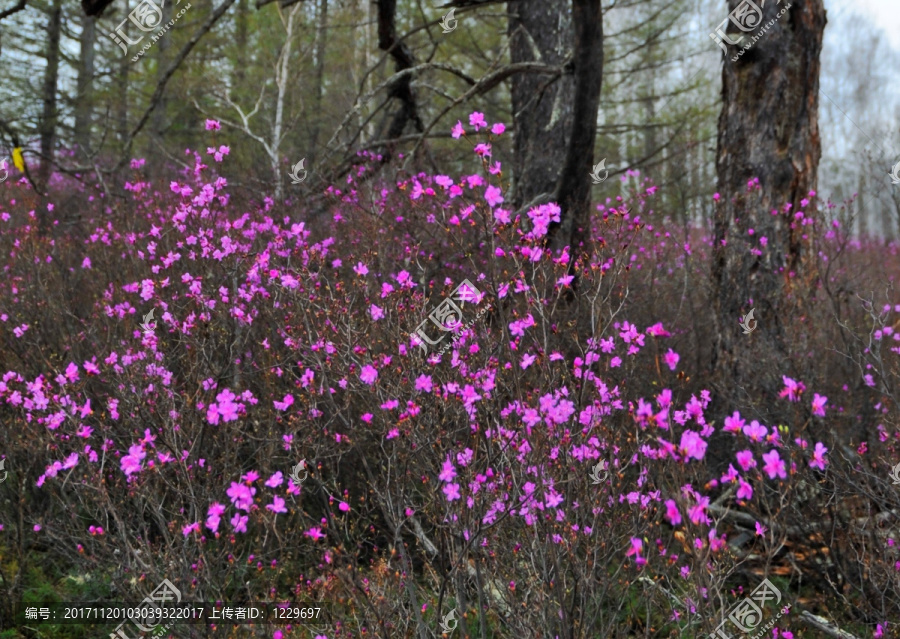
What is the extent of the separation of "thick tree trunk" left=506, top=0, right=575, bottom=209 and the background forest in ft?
0.12

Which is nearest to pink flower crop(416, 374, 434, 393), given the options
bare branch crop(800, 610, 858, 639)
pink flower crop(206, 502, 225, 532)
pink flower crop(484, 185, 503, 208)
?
pink flower crop(484, 185, 503, 208)

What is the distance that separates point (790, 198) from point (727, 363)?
1.16m

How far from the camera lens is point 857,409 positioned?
15.4 ft

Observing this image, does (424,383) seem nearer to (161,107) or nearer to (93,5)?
(93,5)

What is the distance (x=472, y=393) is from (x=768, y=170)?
3.06m

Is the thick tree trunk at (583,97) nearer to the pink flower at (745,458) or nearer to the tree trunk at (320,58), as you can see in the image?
the pink flower at (745,458)

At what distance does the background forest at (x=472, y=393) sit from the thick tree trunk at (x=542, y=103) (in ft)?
Result: 0.12

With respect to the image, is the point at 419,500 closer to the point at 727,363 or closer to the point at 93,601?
the point at 93,601

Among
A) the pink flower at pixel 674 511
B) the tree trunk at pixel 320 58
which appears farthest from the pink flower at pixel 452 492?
the tree trunk at pixel 320 58

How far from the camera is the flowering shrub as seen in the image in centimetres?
228

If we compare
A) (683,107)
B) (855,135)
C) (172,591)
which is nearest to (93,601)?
(172,591)

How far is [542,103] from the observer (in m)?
6.21

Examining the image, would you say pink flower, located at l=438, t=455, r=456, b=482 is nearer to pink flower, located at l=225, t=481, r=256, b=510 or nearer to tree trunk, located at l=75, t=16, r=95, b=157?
pink flower, located at l=225, t=481, r=256, b=510

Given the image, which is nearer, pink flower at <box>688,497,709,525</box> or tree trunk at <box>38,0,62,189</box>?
pink flower at <box>688,497,709,525</box>
